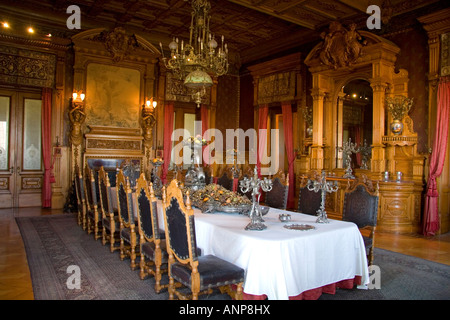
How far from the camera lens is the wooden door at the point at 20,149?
7652 mm

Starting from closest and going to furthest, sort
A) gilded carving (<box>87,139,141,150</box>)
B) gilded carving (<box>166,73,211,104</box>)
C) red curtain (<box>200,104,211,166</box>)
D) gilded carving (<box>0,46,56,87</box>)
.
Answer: gilded carving (<box>0,46,56,87</box>) → gilded carving (<box>87,139,141,150</box>) → gilded carving (<box>166,73,211,104</box>) → red curtain (<box>200,104,211,166</box>)

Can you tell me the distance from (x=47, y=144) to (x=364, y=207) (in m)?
6.74

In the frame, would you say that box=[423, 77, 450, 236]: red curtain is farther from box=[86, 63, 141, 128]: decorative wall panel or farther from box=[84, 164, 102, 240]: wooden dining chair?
box=[86, 63, 141, 128]: decorative wall panel

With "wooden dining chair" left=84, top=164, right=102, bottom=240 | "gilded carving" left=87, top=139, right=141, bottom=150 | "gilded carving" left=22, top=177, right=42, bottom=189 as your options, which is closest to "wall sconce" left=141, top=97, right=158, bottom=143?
"gilded carving" left=87, top=139, right=141, bottom=150

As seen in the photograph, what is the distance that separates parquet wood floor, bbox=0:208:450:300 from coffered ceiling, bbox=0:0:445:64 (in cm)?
399

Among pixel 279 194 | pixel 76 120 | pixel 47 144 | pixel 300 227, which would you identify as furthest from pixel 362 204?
pixel 47 144

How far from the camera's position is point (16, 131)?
7738 mm

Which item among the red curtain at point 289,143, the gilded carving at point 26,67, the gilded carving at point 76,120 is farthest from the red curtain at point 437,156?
the gilded carving at point 26,67

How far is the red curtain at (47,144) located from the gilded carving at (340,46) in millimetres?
5914

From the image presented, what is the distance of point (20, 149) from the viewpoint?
7.79 m

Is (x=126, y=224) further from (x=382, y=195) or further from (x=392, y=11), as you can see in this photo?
(x=392, y=11)

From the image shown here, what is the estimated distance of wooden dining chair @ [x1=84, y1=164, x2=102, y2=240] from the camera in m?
4.88

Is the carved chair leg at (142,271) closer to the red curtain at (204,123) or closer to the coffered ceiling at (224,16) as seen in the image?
the coffered ceiling at (224,16)
